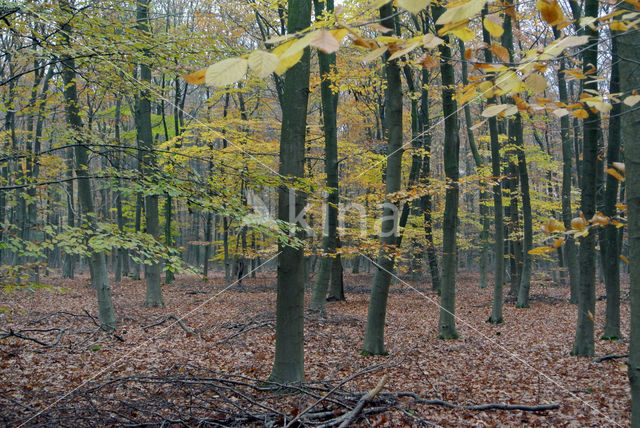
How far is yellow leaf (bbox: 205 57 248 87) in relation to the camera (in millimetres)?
1107

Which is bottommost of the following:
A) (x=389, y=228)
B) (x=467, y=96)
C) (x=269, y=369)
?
(x=269, y=369)

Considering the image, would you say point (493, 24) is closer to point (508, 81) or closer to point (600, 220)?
point (508, 81)

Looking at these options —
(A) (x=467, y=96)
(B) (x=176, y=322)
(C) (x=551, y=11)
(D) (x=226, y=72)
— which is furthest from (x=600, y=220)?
(B) (x=176, y=322)

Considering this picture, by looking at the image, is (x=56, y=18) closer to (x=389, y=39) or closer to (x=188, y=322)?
(x=389, y=39)

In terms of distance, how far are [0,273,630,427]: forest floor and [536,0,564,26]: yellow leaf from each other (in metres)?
3.15

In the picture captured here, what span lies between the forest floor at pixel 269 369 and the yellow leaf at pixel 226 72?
284 cm

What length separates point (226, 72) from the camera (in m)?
1.13

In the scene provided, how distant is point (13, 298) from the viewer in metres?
13.6

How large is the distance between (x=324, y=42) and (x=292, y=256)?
4249 millimetres

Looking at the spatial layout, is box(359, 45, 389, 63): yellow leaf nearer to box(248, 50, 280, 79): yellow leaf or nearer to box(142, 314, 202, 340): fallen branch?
box(248, 50, 280, 79): yellow leaf

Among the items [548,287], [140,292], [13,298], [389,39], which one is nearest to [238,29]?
[140,292]

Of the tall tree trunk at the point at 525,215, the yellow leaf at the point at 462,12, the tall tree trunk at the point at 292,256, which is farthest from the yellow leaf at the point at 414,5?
the tall tree trunk at the point at 525,215

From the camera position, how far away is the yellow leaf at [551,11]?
5.14ft

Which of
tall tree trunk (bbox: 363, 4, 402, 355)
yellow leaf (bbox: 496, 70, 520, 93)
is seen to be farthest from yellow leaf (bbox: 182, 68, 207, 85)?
tall tree trunk (bbox: 363, 4, 402, 355)
